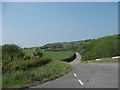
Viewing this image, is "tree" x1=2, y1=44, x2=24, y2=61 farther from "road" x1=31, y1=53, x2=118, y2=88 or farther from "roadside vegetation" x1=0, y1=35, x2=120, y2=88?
"road" x1=31, y1=53, x2=118, y2=88

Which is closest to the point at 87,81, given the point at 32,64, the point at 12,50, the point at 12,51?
the point at 32,64

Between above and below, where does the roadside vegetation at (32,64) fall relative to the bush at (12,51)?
below

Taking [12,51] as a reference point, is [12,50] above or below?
above

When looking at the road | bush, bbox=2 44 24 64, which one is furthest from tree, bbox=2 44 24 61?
the road

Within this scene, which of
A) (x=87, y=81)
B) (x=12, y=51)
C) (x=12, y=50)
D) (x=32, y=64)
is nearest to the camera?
(x=87, y=81)

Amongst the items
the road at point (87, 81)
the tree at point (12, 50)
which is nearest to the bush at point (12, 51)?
the tree at point (12, 50)

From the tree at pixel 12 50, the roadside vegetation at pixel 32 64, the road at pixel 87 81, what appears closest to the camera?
the road at pixel 87 81

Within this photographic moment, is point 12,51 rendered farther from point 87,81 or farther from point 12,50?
point 87,81

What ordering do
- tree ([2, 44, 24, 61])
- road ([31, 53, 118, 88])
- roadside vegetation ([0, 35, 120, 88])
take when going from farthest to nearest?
tree ([2, 44, 24, 61]) < roadside vegetation ([0, 35, 120, 88]) < road ([31, 53, 118, 88])

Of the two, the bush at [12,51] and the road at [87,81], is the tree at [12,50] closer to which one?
the bush at [12,51]

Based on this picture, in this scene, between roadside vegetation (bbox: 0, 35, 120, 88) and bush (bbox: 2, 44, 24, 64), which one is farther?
bush (bbox: 2, 44, 24, 64)

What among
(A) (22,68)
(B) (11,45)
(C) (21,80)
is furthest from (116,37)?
(C) (21,80)

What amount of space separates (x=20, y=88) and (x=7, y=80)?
2.15m

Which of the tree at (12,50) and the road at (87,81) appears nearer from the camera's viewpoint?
the road at (87,81)
